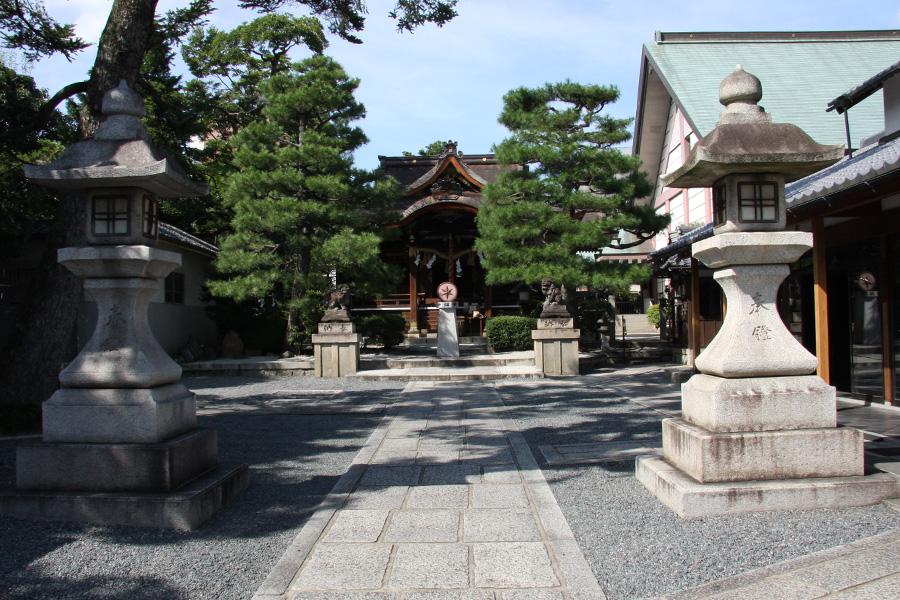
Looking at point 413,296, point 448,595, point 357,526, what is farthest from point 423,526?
point 413,296

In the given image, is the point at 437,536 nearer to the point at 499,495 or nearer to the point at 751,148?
the point at 499,495

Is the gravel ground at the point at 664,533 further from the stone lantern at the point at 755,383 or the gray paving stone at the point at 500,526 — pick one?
the gray paving stone at the point at 500,526

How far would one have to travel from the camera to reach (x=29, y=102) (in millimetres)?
9188

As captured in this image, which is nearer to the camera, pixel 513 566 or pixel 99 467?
pixel 513 566

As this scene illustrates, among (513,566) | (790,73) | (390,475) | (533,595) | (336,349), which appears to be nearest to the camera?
(533,595)

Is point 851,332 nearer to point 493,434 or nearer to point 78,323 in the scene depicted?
point 493,434

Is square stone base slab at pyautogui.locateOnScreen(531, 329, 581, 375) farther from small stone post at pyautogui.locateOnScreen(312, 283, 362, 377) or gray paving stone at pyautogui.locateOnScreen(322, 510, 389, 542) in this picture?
gray paving stone at pyautogui.locateOnScreen(322, 510, 389, 542)

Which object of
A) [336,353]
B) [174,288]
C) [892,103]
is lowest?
[336,353]

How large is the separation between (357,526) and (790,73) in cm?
1951

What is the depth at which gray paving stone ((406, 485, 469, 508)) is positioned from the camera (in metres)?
4.02

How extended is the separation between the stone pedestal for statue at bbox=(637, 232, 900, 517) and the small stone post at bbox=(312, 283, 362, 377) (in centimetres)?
874

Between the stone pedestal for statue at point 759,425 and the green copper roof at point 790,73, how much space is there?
12.8 metres

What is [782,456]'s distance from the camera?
370 cm

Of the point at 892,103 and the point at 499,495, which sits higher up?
the point at 892,103
